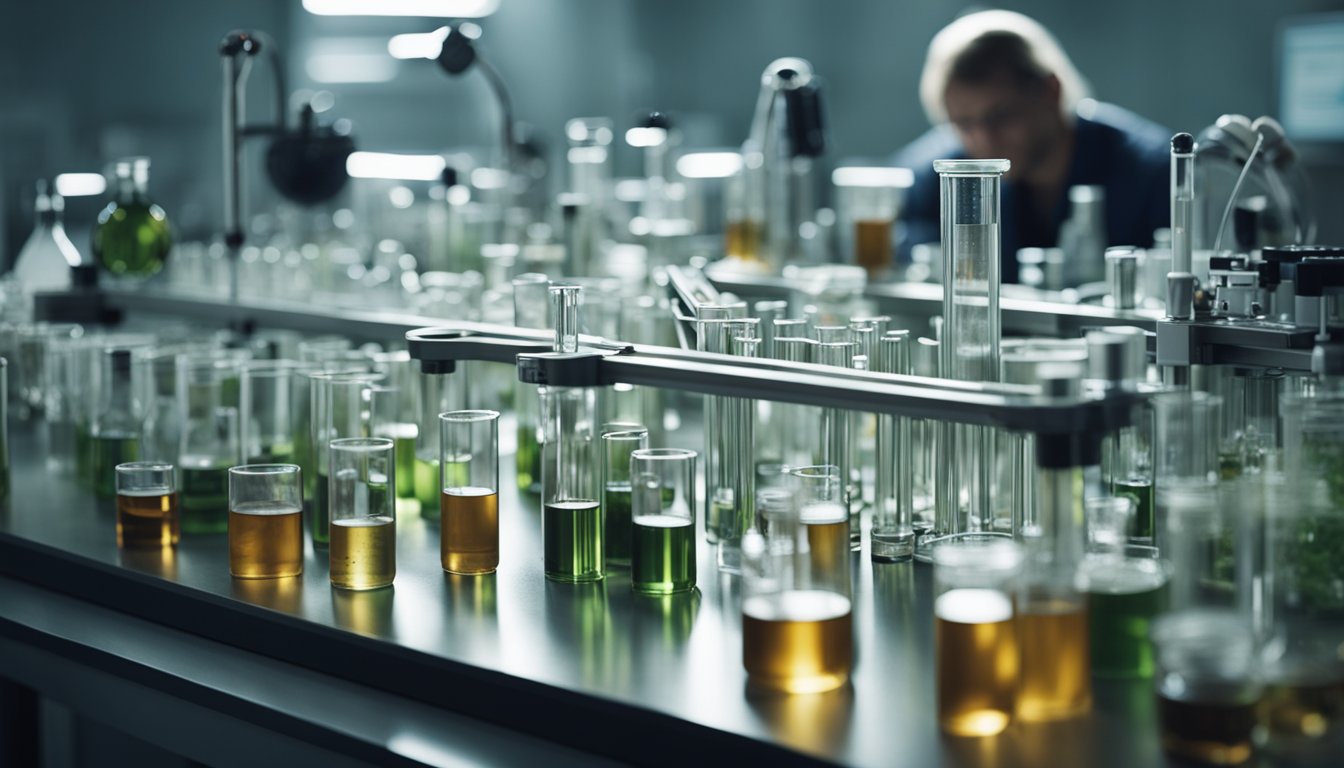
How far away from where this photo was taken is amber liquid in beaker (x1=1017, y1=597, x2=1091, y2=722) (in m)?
1.17

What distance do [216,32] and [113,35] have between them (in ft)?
1.32

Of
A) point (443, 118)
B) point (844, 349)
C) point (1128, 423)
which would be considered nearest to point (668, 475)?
point (844, 349)

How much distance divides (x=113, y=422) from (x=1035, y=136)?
2.33 m

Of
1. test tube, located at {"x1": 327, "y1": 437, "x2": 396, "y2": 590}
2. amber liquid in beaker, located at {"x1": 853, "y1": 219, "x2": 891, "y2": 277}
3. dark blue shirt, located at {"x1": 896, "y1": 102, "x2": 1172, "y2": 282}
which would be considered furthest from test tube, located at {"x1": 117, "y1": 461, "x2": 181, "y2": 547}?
dark blue shirt, located at {"x1": 896, "y1": 102, "x2": 1172, "y2": 282}

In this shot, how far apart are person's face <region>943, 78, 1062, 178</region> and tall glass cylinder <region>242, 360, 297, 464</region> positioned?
198cm

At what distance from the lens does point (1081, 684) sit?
1.19m

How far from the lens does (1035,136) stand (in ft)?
12.0

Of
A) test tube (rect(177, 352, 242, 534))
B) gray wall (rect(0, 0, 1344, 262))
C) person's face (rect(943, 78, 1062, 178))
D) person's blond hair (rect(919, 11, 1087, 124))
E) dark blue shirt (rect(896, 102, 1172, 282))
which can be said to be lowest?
test tube (rect(177, 352, 242, 534))

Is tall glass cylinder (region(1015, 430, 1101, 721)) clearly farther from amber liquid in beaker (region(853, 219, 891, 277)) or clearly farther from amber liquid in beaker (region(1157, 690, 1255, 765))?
amber liquid in beaker (region(853, 219, 891, 277))

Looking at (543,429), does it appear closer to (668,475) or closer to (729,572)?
(668,475)

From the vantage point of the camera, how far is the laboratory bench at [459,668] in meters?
1.18

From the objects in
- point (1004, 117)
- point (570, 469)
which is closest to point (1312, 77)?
point (1004, 117)

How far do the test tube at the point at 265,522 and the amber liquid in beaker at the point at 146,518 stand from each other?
17 cm

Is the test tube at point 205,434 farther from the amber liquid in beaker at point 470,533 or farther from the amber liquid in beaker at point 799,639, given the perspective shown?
the amber liquid in beaker at point 799,639
